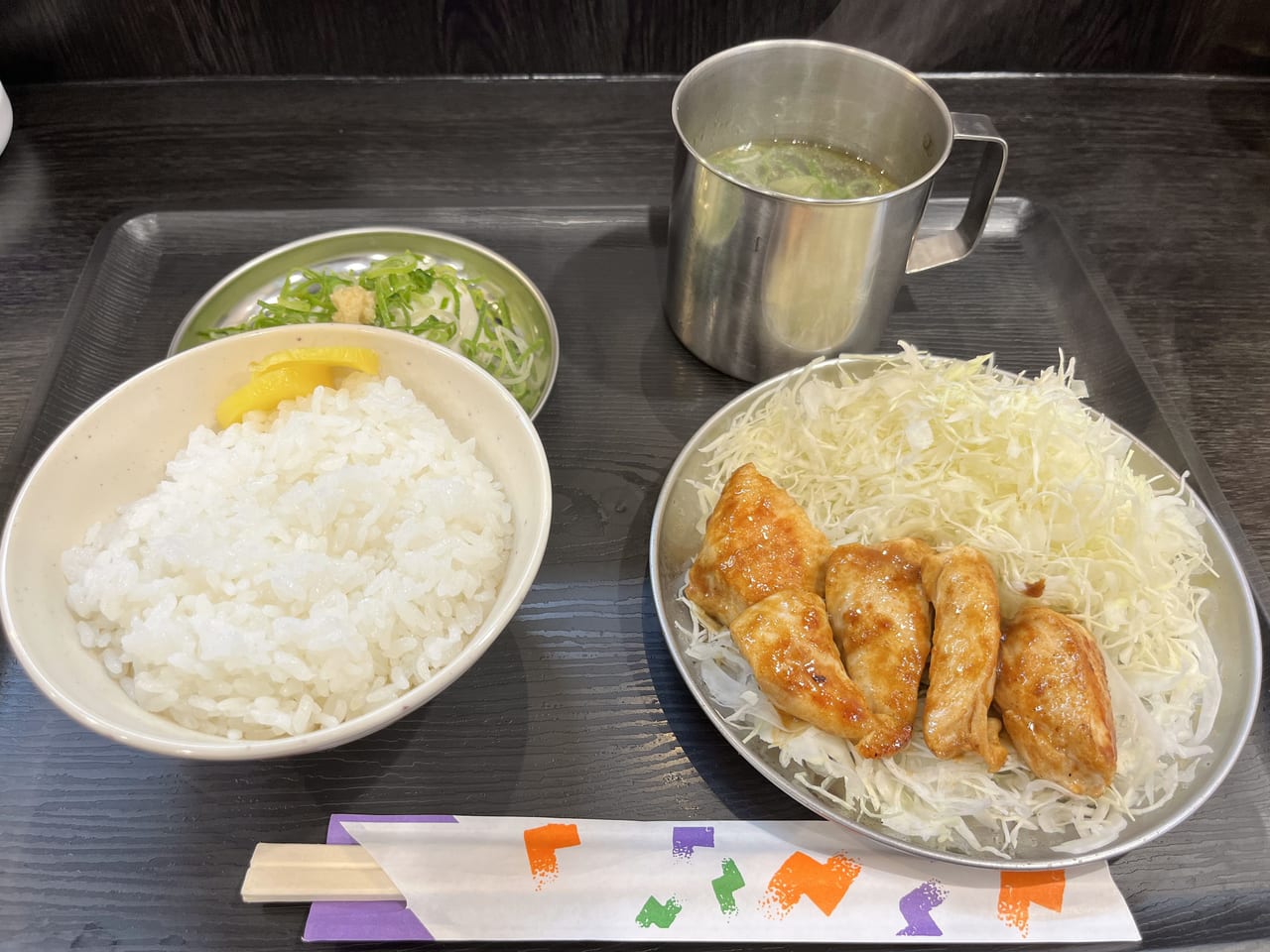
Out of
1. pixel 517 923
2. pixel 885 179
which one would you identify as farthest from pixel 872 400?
pixel 517 923

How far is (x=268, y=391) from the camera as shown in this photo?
5.07ft

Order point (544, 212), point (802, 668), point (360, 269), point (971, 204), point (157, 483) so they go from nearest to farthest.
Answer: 1. point (802, 668)
2. point (157, 483)
3. point (971, 204)
4. point (360, 269)
5. point (544, 212)

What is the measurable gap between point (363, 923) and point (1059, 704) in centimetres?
116

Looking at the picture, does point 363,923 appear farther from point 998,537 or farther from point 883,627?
point 998,537

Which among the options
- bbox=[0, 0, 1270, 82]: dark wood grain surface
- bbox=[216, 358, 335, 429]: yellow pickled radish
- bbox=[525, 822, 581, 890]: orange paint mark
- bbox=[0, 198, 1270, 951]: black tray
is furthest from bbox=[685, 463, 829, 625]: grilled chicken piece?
bbox=[0, 0, 1270, 82]: dark wood grain surface

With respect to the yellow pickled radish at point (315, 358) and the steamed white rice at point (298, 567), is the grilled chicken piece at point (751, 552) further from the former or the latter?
the yellow pickled radish at point (315, 358)

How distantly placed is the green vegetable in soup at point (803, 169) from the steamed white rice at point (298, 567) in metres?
1.03

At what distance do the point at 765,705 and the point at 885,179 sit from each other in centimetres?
136

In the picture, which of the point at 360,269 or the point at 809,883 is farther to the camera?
the point at 360,269

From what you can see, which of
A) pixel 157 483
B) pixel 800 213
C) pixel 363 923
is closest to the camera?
pixel 363 923

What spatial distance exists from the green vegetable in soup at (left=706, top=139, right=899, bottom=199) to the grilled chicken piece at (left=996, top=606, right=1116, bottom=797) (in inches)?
44.2

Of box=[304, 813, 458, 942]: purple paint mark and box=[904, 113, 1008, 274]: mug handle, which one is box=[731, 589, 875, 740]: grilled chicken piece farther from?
box=[904, 113, 1008, 274]: mug handle

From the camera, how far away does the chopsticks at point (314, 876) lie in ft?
4.20

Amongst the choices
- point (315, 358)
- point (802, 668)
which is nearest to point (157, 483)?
point (315, 358)
